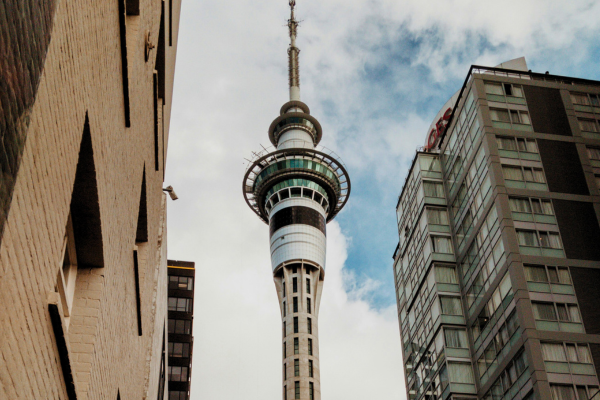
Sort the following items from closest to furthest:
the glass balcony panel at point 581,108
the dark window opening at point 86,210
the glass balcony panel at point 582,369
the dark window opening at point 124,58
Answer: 1. the dark window opening at point 86,210
2. the dark window opening at point 124,58
3. the glass balcony panel at point 582,369
4. the glass balcony panel at point 581,108

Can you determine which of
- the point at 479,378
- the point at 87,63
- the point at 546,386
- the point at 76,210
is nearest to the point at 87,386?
the point at 76,210

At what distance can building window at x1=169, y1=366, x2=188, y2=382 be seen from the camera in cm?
8594

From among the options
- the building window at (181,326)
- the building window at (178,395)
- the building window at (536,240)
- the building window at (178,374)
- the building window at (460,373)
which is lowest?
the building window at (460,373)

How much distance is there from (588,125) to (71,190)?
49.1 meters

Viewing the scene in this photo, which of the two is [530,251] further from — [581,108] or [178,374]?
[178,374]

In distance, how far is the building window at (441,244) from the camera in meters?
51.2

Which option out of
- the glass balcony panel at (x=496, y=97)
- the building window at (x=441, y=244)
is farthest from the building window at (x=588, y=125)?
the building window at (x=441, y=244)

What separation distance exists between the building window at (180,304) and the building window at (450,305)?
50400 mm

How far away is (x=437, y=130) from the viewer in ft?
208

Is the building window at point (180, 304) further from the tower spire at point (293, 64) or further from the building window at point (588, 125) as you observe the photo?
the tower spire at point (293, 64)

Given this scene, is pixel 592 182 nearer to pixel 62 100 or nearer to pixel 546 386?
pixel 546 386

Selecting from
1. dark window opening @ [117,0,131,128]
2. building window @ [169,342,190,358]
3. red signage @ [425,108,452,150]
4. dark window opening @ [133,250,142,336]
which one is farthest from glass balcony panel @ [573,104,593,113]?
building window @ [169,342,190,358]

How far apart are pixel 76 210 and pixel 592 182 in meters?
44.5

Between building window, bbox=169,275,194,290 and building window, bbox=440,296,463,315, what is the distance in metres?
52.4
